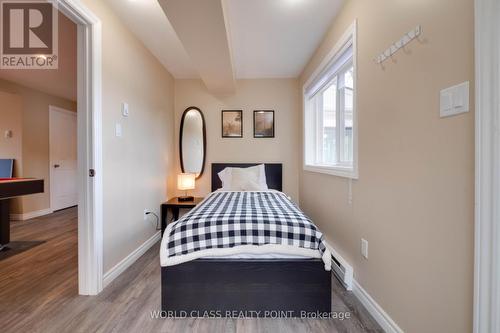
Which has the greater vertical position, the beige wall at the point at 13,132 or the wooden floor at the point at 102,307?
the beige wall at the point at 13,132

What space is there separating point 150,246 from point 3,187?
1.52 metres

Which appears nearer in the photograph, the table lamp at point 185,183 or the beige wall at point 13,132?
the table lamp at point 185,183

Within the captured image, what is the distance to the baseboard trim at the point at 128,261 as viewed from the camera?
195 centimetres

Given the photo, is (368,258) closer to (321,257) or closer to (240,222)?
(321,257)

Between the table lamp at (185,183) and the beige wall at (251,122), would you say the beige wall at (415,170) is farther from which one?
the table lamp at (185,183)

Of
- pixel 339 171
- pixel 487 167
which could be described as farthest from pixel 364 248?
pixel 487 167

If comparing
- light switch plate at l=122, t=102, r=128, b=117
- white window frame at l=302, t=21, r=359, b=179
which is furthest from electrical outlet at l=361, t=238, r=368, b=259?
light switch plate at l=122, t=102, r=128, b=117

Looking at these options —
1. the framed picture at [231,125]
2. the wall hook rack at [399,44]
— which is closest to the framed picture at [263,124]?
the framed picture at [231,125]

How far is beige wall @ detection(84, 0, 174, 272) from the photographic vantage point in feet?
6.53

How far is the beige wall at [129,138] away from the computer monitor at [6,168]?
9.19 ft

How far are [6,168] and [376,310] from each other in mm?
5479

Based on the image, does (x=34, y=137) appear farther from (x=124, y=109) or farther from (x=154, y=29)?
(x=154, y=29)

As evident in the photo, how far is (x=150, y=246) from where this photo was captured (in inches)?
111

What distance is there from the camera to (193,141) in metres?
3.68
